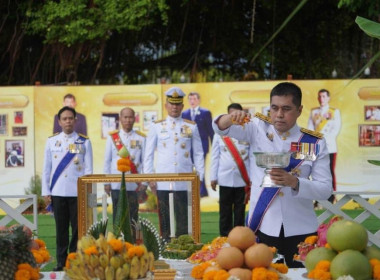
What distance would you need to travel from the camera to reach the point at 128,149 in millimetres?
9461

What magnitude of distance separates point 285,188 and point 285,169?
0.10m

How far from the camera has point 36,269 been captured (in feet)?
10.1

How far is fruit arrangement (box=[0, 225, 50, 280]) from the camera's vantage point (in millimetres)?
2850

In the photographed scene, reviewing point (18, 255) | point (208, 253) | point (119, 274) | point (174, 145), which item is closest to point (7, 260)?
point (18, 255)

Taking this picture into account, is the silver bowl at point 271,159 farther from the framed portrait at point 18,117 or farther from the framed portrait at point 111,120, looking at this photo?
the framed portrait at point 18,117

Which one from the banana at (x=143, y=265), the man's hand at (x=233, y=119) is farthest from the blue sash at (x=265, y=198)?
the banana at (x=143, y=265)

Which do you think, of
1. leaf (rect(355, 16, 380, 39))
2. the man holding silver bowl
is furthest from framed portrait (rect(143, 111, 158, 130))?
leaf (rect(355, 16, 380, 39))

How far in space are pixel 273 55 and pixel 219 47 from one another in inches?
42.8

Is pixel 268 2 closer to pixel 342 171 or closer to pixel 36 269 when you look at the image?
Result: pixel 342 171

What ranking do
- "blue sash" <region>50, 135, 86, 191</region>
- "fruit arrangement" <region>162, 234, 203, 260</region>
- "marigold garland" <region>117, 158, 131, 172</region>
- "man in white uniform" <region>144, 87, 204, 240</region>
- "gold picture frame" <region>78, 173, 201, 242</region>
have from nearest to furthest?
"marigold garland" <region>117, 158, 131, 172</region> < "fruit arrangement" <region>162, 234, 203, 260</region> < "gold picture frame" <region>78, 173, 201, 242</region> < "blue sash" <region>50, 135, 86, 191</region> < "man in white uniform" <region>144, 87, 204, 240</region>

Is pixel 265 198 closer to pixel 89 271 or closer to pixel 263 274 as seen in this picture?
pixel 263 274

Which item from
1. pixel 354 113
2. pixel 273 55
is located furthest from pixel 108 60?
pixel 354 113

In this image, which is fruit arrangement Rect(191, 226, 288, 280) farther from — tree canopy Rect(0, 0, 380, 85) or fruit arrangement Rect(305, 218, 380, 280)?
tree canopy Rect(0, 0, 380, 85)

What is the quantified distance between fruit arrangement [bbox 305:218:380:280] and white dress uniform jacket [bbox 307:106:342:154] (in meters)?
9.13
